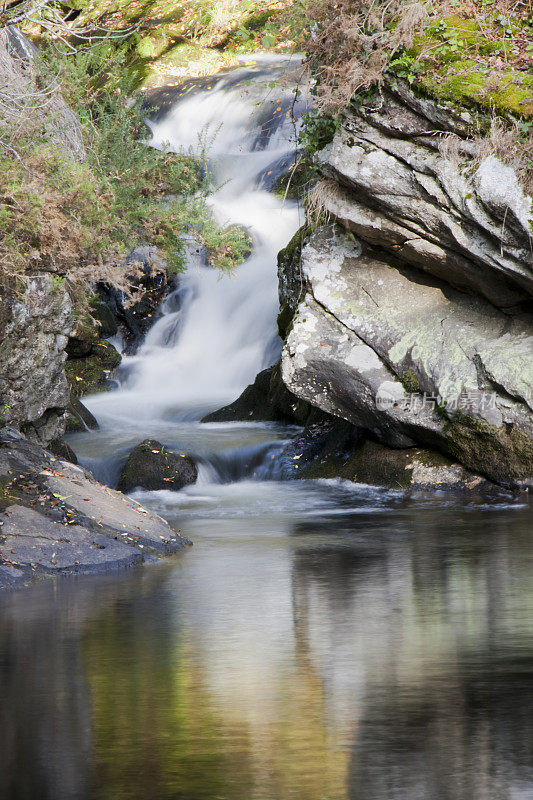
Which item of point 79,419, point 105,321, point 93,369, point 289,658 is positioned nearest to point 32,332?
point 79,419

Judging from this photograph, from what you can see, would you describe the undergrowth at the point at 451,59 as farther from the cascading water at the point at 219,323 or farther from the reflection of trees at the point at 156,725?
the reflection of trees at the point at 156,725

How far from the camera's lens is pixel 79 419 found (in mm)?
12492

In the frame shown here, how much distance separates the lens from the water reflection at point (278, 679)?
10.8 ft

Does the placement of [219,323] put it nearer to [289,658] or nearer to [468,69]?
[468,69]

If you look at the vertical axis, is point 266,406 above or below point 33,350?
below

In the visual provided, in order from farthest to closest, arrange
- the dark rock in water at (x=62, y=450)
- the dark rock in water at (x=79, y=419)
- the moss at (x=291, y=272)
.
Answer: the dark rock in water at (x=79, y=419)
the moss at (x=291, y=272)
the dark rock in water at (x=62, y=450)

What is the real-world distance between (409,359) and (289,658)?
547 centimetres

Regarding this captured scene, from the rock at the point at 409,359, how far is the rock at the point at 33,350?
8.23 feet

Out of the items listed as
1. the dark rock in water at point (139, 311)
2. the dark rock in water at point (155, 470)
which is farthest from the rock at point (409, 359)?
the dark rock in water at point (139, 311)

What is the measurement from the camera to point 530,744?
3.51m

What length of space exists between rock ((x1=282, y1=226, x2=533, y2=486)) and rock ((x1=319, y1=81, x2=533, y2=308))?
0.38 m

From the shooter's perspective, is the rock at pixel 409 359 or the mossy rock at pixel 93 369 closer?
the rock at pixel 409 359

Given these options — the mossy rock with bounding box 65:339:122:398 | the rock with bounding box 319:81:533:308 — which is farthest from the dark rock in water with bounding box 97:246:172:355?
the rock with bounding box 319:81:533:308

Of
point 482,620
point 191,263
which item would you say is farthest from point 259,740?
point 191,263
